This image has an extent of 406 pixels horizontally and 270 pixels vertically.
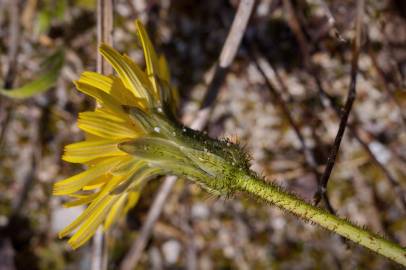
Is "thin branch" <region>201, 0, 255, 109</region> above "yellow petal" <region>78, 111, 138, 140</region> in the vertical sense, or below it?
below

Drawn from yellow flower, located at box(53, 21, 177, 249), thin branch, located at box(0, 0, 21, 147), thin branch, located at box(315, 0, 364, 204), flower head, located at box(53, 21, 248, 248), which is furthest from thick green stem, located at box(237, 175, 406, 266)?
thin branch, located at box(0, 0, 21, 147)

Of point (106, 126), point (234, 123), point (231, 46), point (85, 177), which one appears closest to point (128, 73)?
point (106, 126)

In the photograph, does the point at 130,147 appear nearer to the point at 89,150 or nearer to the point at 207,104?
the point at 89,150

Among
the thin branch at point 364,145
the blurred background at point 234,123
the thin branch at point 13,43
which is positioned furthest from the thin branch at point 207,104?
the thin branch at point 13,43

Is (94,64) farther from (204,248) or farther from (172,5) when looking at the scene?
(204,248)

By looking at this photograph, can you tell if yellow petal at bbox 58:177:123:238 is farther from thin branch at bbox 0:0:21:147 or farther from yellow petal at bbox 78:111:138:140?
thin branch at bbox 0:0:21:147

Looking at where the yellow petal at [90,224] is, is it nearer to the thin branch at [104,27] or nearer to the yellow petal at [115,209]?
the yellow petal at [115,209]
